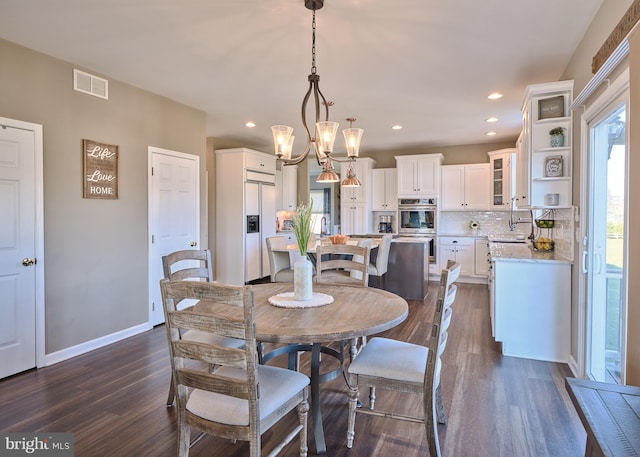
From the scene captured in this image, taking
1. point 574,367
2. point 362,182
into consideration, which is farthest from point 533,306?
point 362,182

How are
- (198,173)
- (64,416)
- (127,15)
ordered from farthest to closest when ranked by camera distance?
(198,173)
(127,15)
(64,416)

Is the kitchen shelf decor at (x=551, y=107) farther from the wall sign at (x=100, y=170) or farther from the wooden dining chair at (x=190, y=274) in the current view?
the wall sign at (x=100, y=170)

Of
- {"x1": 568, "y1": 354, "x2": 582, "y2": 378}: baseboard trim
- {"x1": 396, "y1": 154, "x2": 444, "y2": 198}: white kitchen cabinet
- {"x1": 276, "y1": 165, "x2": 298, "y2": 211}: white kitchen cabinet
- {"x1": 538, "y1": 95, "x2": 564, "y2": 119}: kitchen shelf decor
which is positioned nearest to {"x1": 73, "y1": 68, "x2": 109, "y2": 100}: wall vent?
{"x1": 538, "y1": 95, "x2": 564, "y2": 119}: kitchen shelf decor

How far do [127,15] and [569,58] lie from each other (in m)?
3.55

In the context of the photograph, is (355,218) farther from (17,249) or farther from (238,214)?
(17,249)

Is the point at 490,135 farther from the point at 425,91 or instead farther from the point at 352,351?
the point at 352,351

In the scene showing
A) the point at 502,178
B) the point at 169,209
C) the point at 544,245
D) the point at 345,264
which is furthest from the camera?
the point at 502,178

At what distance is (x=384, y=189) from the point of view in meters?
7.54

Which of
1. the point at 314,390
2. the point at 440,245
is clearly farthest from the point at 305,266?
the point at 440,245

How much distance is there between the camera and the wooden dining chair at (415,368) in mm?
1791

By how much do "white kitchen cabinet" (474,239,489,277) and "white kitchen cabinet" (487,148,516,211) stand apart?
678 millimetres

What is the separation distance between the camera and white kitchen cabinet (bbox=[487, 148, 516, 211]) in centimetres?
624

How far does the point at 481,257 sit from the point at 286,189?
401 cm

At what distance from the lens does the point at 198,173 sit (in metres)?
4.73
